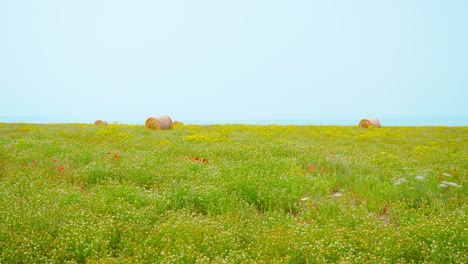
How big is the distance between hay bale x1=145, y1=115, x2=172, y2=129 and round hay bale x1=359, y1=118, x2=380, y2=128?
18.6 meters

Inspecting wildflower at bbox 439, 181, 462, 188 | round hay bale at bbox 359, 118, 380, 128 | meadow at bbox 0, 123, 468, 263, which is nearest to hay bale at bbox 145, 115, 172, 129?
meadow at bbox 0, 123, 468, 263

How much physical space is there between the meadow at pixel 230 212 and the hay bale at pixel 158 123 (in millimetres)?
15297

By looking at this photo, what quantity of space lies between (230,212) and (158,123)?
69.7 ft

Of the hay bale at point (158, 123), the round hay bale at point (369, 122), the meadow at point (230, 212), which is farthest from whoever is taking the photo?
the round hay bale at point (369, 122)

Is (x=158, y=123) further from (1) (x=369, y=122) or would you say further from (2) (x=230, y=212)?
(2) (x=230, y=212)

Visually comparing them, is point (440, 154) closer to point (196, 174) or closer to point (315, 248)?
point (196, 174)

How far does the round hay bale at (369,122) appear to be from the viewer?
35.0 meters

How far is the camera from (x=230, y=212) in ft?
24.3

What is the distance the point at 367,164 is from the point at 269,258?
7478 millimetres

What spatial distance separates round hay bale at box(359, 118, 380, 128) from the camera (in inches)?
1377

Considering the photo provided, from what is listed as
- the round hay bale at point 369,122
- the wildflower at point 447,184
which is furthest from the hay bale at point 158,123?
the wildflower at point 447,184

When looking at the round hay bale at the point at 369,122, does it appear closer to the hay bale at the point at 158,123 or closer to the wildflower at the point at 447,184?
the hay bale at the point at 158,123

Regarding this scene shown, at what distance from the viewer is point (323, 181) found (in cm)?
967

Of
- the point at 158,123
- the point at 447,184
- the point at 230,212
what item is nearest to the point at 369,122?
the point at 158,123
